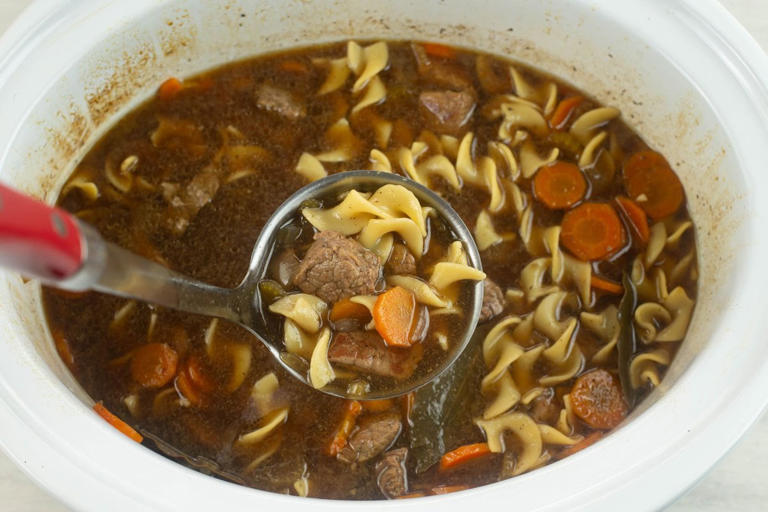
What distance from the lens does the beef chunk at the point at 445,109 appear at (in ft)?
11.9

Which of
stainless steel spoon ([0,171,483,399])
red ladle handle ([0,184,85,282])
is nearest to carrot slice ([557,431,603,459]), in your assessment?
stainless steel spoon ([0,171,483,399])

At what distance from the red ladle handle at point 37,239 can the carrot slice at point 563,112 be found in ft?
8.11

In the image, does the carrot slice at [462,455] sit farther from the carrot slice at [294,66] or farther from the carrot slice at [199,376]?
the carrot slice at [294,66]

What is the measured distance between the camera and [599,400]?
3.19 metres

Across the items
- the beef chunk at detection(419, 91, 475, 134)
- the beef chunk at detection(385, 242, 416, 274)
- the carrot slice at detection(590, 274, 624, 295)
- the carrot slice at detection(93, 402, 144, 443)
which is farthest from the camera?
the beef chunk at detection(419, 91, 475, 134)

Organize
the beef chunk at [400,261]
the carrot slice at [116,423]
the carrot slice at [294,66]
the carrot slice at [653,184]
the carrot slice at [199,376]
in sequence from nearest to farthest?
the carrot slice at [116,423]
the beef chunk at [400,261]
the carrot slice at [199,376]
the carrot slice at [653,184]
the carrot slice at [294,66]

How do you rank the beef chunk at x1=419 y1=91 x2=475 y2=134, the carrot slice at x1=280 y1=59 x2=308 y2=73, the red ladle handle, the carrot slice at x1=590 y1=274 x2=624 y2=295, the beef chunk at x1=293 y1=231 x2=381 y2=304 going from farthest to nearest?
1. the carrot slice at x1=280 y1=59 x2=308 y2=73
2. the beef chunk at x1=419 y1=91 x2=475 y2=134
3. the carrot slice at x1=590 y1=274 x2=624 y2=295
4. the beef chunk at x1=293 y1=231 x2=381 y2=304
5. the red ladle handle

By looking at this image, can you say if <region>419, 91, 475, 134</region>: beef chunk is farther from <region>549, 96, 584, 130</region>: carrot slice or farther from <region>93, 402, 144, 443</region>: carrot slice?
<region>93, 402, 144, 443</region>: carrot slice

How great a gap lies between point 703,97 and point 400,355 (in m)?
1.62

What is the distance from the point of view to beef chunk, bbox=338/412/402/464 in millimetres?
3115

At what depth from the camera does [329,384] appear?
302cm

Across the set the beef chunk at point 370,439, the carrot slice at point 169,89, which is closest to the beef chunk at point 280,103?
the carrot slice at point 169,89

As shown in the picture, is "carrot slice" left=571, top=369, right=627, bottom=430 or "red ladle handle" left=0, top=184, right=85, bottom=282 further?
"carrot slice" left=571, top=369, right=627, bottom=430

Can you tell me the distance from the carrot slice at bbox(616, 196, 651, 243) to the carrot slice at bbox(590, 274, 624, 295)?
259 mm
